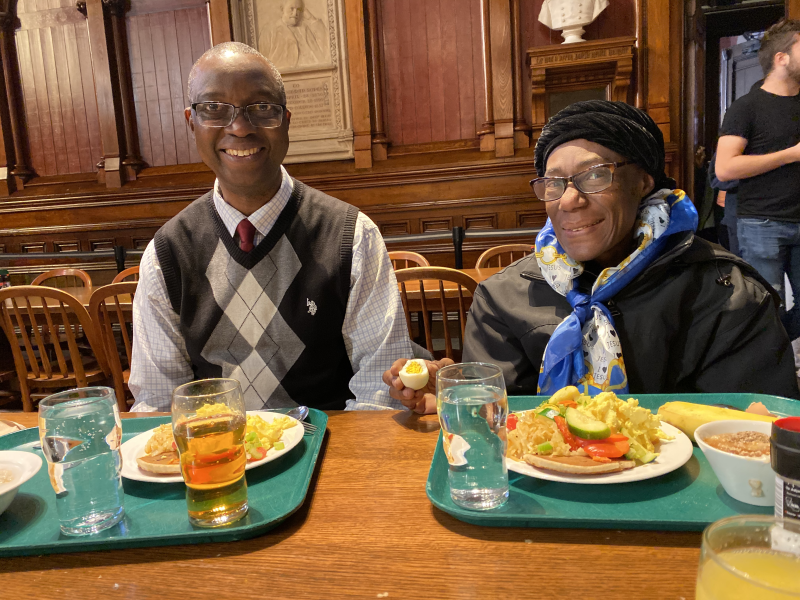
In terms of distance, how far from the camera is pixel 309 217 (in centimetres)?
165

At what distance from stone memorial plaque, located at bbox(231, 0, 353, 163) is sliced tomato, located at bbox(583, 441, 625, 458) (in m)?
4.72

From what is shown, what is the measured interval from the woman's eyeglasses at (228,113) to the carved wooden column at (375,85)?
3698 mm

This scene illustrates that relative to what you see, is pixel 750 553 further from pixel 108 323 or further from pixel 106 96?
pixel 106 96

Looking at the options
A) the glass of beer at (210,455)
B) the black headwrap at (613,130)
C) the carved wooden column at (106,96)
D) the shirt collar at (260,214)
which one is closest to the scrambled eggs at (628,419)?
the glass of beer at (210,455)

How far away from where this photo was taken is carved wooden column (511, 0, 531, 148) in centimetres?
487

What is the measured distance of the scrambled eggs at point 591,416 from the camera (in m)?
0.88

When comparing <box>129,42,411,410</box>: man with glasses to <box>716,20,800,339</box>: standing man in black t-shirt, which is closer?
<box>129,42,411,410</box>: man with glasses

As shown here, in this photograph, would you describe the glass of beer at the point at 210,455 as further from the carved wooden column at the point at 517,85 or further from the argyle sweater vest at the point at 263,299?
the carved wooden column at the point at 517,85

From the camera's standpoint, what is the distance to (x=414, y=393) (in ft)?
3.84

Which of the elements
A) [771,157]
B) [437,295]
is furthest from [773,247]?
[437,295]

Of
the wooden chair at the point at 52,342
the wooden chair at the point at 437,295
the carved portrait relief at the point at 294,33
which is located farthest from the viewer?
the carved portrait relief at the point at 294,33

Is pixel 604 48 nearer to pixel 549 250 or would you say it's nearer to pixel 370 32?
pixel 370 32

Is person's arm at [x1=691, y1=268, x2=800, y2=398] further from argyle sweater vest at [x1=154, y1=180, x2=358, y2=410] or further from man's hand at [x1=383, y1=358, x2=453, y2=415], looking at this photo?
argyle sweater vest at [x1=154, y1=180, x2=358, y2=410]

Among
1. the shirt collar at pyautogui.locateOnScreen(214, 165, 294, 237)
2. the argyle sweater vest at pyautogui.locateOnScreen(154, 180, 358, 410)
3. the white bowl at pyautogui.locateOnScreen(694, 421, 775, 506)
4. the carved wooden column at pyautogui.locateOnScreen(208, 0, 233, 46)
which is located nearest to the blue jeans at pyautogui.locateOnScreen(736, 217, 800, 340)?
the argyle sweater vest at pyautogui.locateOnScreen(154, 180, 358, 410)
